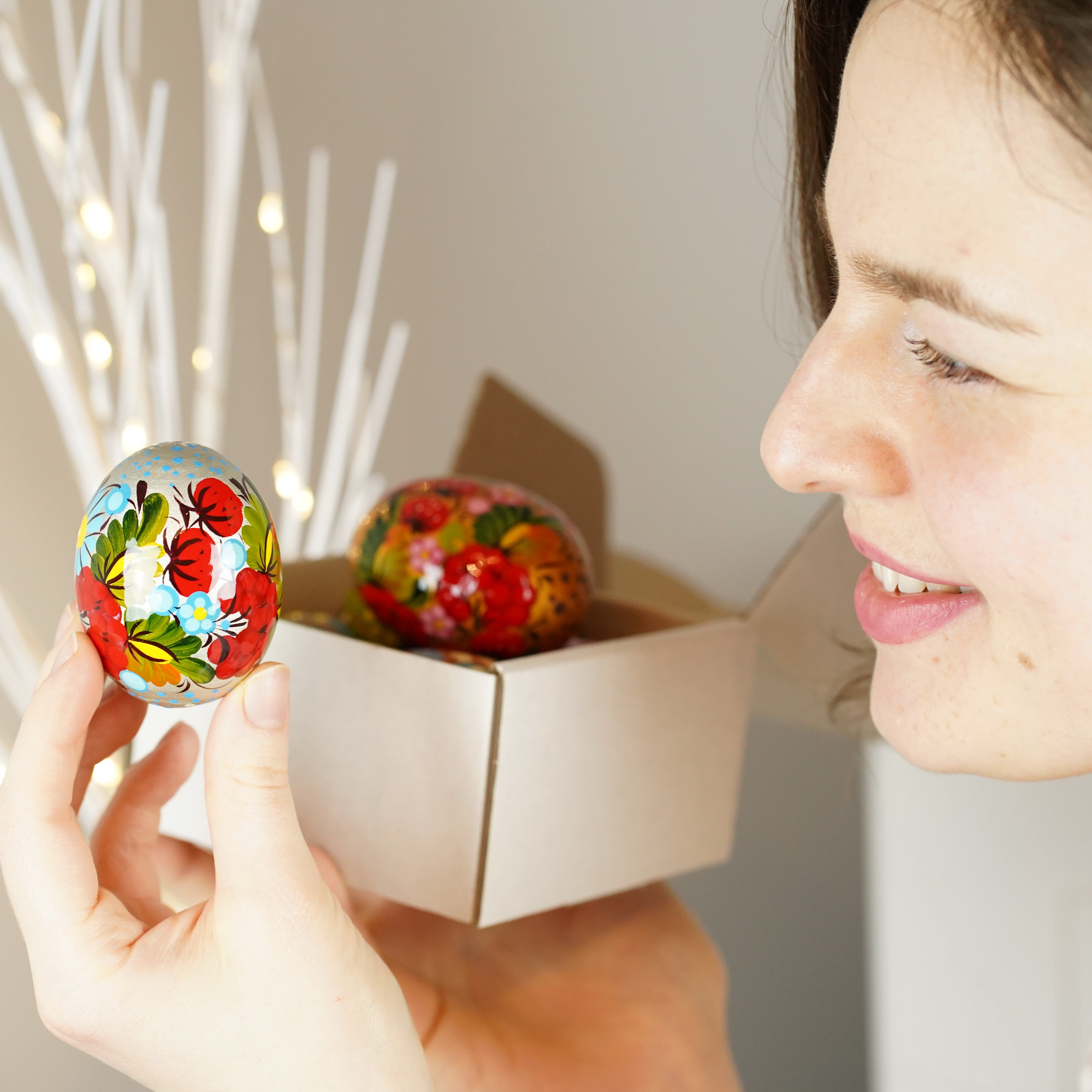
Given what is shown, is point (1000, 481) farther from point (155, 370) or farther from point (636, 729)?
point (155, 370)

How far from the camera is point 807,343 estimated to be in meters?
1.11

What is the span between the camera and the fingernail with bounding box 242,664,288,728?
521mm

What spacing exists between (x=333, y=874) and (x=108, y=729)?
0.19 meters

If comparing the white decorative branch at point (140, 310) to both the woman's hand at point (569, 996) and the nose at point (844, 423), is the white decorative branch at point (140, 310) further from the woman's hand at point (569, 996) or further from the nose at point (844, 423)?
the nose at point (844, 423)

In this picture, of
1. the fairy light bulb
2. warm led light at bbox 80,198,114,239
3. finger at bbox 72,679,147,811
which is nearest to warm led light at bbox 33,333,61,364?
the fairy light bulb

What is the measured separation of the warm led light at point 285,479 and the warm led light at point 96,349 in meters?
0.27

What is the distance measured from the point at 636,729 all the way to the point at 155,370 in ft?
1.87

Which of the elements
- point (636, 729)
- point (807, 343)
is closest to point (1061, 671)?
point (636, 729)

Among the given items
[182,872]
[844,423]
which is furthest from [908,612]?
[182,872]

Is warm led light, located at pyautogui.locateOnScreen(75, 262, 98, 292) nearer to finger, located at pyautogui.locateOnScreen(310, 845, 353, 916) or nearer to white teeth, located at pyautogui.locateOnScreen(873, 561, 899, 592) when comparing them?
finger, located at pyautogui.locateOnScreen(310, 845, 353, 916)

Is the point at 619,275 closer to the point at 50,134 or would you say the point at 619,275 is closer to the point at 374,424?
the point at 374,424

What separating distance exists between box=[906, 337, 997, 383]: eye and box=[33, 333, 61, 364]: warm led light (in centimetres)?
66

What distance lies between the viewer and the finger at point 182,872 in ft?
2.68

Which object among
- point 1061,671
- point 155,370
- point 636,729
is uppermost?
point 1061,671
